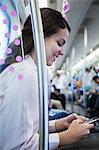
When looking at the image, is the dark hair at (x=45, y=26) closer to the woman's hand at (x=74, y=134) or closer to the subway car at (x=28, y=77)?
the subway car at (x=28, y=77)

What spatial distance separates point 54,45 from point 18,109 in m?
0.30

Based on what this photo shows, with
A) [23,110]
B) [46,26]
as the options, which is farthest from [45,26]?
[23,110]

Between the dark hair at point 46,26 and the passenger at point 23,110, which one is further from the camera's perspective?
the dark hair at point 46,26

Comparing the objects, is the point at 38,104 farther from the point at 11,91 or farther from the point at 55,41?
the point at 55,41

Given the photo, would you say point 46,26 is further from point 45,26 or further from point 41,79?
point 41,79

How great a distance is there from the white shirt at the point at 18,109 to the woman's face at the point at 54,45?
0.42 feet

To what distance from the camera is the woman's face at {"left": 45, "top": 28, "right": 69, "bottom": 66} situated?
1.14m

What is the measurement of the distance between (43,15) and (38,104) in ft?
1.13

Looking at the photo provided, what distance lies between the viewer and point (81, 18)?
24.0 feet

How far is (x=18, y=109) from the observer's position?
39.3 inches

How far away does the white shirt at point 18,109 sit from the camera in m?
1.00

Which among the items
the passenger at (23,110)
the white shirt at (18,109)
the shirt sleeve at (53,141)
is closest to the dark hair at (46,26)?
the passenger at (23,110)

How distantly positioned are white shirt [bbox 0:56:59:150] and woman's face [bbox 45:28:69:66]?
0.42ft

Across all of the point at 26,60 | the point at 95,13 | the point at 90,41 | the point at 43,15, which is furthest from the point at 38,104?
the point at 90,41
